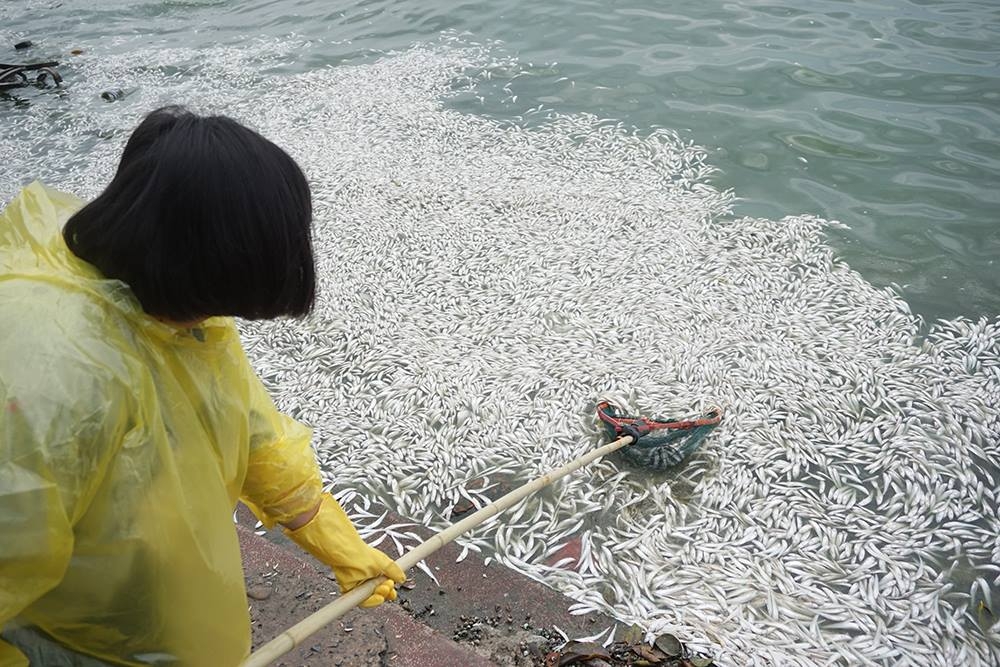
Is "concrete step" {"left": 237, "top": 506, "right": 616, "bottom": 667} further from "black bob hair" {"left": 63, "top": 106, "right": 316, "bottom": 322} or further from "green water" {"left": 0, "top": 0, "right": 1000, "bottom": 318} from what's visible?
"green water" {"left": 0, "top": 0, "right": 1000, "bottom": 318}

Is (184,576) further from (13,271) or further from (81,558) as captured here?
(13,271)

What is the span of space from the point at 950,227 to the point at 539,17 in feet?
19.9

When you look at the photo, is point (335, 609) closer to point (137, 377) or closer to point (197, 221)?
point (137, 377)

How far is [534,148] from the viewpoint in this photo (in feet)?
Result: 24.2

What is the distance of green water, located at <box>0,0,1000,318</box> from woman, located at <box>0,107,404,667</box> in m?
4.92

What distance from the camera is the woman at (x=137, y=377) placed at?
1.44m

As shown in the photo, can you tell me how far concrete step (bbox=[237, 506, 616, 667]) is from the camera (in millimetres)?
3000

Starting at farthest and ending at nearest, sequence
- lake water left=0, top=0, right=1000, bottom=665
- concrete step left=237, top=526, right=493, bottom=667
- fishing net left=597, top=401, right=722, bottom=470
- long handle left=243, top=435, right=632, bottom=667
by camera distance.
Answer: fishing net left=597, top=401, right=722, bottom=470 → lake water left=0, top=0, right=1000, bottom=665 → concrete step left=237, top=526, right=493, bottom=667 → long handle left=243, top=435, right=632, bottom=667

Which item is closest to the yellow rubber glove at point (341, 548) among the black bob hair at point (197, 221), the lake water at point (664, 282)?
the black bob hair at point (197, 221)

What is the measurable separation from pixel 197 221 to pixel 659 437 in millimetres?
2902

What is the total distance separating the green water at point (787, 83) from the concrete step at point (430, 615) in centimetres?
348

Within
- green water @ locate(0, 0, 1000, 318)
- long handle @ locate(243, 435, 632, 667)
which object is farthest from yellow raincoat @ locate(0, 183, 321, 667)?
green water @ locate(0, 0, 1000, 318)

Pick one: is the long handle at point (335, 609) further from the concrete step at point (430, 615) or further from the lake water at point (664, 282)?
the lake water at point (664, 282)

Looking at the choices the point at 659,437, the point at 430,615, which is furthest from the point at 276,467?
the point at 659,437
